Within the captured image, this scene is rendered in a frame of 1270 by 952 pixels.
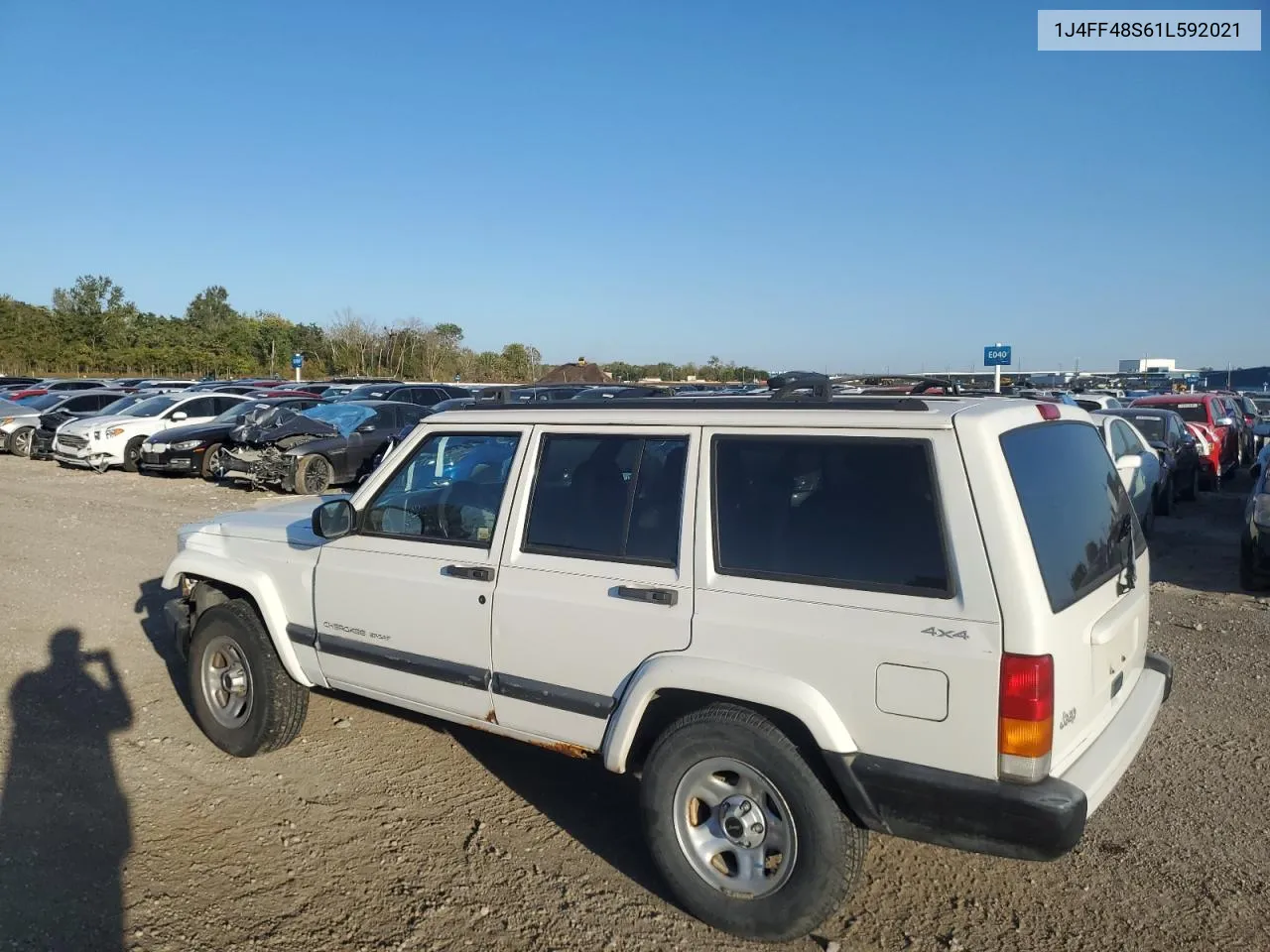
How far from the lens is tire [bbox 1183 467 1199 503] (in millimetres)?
14526

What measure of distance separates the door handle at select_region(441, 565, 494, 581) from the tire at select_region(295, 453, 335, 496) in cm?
1200

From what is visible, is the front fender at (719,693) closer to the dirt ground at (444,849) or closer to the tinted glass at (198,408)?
the dirt ground at (444,849)

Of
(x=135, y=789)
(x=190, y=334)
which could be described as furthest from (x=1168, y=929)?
(x=190, y=334)

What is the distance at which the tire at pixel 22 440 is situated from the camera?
22609mm

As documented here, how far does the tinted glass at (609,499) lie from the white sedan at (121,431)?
16854 mm

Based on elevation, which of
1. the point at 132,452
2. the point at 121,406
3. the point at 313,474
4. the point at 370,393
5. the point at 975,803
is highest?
the point at 370,393

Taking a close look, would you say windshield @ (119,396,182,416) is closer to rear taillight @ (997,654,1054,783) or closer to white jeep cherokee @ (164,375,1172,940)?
white jeep cherokee @ (164,375,1172,940)

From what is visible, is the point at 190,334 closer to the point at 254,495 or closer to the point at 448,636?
the point at 254,495

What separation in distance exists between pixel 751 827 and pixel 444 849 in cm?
145

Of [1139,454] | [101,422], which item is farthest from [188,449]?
[1139,454]

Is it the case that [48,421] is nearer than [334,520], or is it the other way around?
[334,520]

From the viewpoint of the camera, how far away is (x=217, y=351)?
63656mm

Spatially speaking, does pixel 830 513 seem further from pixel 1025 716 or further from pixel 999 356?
pixel 999 356

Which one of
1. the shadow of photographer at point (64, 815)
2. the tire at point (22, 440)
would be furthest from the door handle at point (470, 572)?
the tire at point (22, 440)
